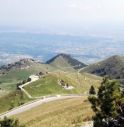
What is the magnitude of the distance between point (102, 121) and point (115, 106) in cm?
178

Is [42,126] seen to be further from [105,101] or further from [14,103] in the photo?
[14,103]

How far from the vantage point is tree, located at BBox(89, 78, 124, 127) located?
37.0 meters

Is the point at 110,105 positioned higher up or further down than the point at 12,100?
higher up

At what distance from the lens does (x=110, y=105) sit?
3703 cm

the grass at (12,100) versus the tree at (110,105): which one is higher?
the tree at (110,105)

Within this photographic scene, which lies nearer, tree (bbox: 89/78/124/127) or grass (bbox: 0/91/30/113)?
tree (bbox: 89/78/124/127)

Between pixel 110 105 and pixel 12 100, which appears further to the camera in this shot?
pixel 12 100

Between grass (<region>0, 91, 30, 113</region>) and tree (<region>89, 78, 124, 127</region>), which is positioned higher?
tree (<region>89, 78, 124, 127</region>)

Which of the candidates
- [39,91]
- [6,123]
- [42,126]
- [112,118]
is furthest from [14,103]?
[112,118]

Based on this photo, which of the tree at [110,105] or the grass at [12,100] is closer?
the tree at [110,105]

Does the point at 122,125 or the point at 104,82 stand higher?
the point at 104,82

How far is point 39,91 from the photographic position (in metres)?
198

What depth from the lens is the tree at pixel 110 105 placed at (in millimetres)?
36969

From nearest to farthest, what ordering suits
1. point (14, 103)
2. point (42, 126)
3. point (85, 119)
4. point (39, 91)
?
point (85, 119), point (42, 126), point (14, 103), point (39, 91)
